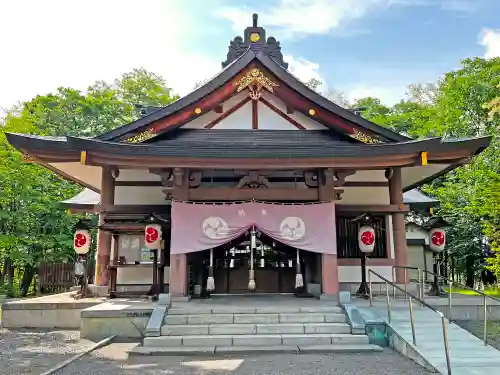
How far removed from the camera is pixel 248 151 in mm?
8914

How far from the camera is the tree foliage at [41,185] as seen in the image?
790 inches

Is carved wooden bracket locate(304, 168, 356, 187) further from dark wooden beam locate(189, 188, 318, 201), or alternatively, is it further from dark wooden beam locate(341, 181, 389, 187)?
dark wooden beam locate(341, 181, 389, 187)

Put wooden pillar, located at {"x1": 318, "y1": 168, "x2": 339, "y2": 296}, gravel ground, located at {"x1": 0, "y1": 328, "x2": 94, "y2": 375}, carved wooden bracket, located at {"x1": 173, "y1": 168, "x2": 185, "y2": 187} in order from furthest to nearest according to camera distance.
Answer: carved wooden bracket, located at {"x1": 173, "y1": 168, "x2": 185, "y2": 187} < wooden pillar, located at {"x1": 318, "y1": 168, "x2": 339, "y2": 296} < gravel ground, located at {"x1": 0, "y1": 328, "x2": 94, "y2": 375}

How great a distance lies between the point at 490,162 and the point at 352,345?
49.5 feet

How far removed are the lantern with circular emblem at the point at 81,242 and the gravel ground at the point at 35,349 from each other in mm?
2288

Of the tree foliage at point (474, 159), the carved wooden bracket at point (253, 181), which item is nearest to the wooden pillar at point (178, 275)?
the carved wooden bracket at point (253, 181)

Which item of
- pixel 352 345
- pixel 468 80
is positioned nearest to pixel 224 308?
pixel 352 345

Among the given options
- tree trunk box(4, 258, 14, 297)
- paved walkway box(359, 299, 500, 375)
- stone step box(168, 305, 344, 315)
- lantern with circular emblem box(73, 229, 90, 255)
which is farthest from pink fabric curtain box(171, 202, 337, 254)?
tree trunk box(4, 258, 14, 297)

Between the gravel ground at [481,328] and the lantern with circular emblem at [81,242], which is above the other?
the lantern with circular emblem at [81,242]

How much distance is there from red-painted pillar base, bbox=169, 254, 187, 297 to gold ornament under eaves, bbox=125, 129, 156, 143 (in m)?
3.00

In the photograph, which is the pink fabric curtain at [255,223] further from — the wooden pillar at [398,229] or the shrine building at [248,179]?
the wooden pillar at [398,229]

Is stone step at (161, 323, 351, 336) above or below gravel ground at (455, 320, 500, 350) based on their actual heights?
above

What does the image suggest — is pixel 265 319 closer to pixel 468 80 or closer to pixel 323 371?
pixel 323 371

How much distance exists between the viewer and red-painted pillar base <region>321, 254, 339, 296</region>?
9078mm
